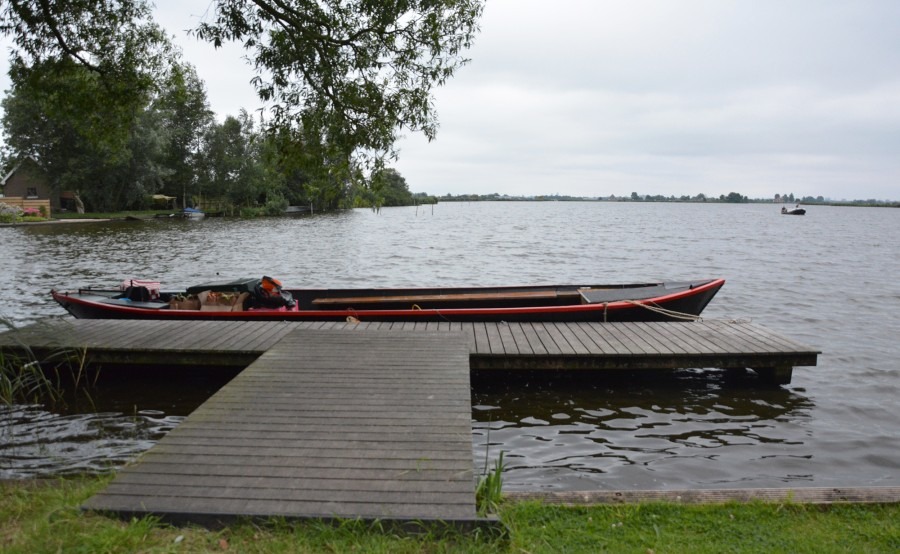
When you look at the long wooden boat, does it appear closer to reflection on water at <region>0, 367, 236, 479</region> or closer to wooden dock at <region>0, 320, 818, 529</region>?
wooden dock at <region>0, 320, 818, 529</region>

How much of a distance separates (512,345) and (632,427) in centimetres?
181

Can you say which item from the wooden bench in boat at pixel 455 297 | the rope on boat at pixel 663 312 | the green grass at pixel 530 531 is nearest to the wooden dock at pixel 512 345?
the rope on boat at pixel 663 312

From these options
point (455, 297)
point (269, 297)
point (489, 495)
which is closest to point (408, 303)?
point (455, 297)

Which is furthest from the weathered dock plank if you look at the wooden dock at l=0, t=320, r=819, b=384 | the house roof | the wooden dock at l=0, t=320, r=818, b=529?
the house roof

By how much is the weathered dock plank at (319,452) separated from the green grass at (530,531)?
14 cm

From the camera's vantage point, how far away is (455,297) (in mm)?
10242

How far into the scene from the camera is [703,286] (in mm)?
10062

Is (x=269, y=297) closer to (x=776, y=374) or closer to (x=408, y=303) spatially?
(x=408, y=303)

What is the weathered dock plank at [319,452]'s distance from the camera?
3473 millimetres

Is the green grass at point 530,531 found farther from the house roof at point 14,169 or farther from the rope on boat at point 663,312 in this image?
the house roof at point 14,169

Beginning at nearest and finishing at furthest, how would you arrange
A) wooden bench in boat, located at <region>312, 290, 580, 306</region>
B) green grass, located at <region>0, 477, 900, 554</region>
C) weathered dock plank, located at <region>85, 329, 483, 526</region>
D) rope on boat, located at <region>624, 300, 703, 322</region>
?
1. green grass, located at <region>0, 477, 900, 554</region>
2. weathered dock plank, located at <region>85, 329, 483, 526</region>
3. rope on boat, located at <region>624, 300, 703, 322</region>
4. wooden bench in boat, located at <region>312, 290, 580, 306</region>

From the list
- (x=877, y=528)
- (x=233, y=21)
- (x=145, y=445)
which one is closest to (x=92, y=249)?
(x=233, y=21)

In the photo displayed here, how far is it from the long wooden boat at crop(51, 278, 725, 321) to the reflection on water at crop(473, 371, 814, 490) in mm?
1483

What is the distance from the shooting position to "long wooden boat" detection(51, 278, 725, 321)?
9492mm
